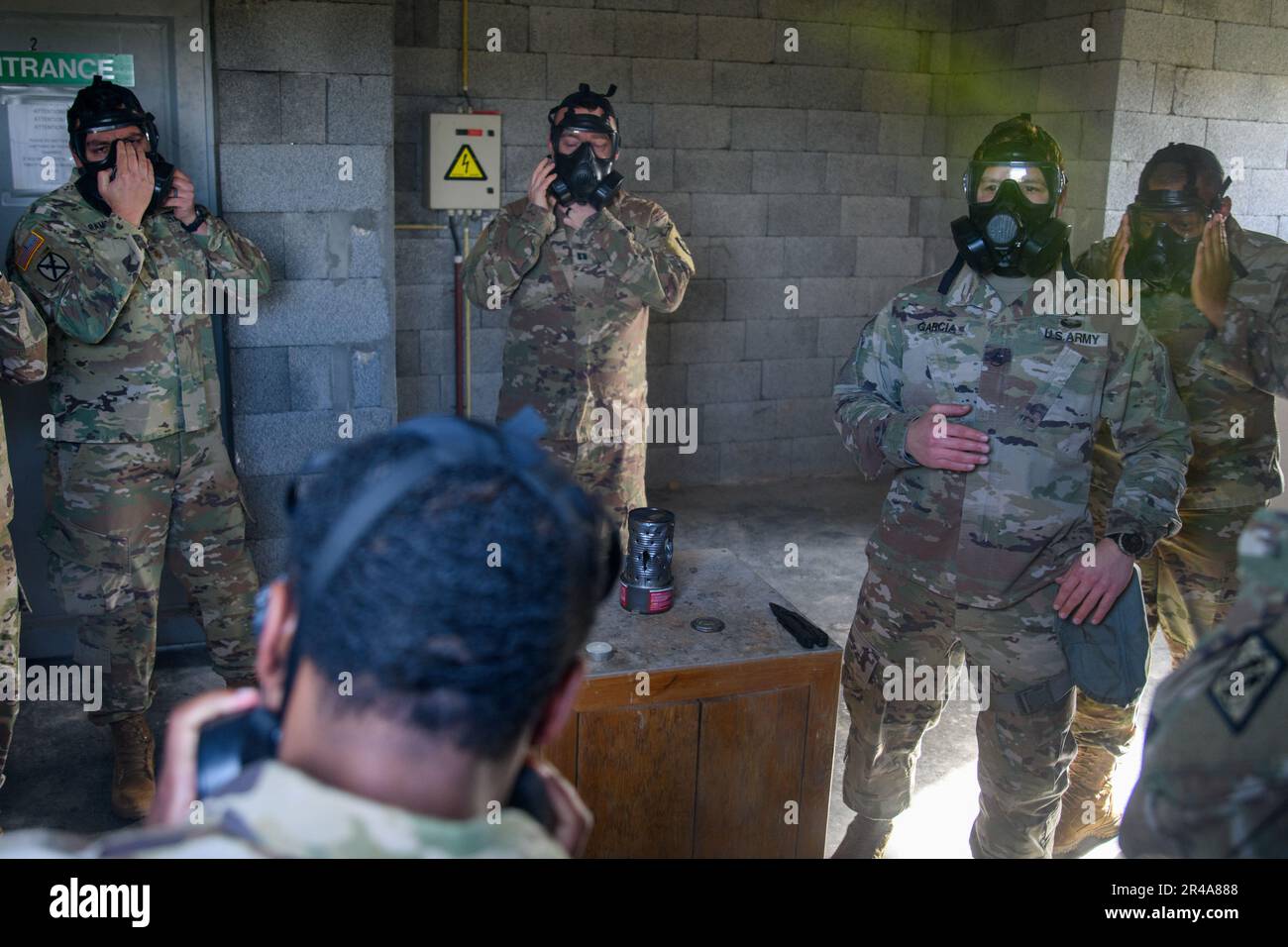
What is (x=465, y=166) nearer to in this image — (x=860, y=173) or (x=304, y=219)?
(x=304, y=219)

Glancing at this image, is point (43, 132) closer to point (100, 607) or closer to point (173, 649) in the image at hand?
point (100, 607)

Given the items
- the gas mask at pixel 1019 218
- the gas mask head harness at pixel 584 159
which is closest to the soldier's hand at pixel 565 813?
the gas mask at pixel 1019 218

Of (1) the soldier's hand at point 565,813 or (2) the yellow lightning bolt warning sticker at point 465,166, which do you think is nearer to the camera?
(1) the soldier's hand at point 565,813

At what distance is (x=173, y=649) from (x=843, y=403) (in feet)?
8.52

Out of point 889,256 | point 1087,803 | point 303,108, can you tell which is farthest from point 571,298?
point 889,256

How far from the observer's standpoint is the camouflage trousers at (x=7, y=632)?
2789 mm

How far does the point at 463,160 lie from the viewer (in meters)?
5.32

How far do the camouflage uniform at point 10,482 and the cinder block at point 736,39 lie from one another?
387 cm

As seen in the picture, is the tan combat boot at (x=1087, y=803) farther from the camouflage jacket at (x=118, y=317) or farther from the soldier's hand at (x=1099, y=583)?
the camouflage jacket at (x=118, y=317)

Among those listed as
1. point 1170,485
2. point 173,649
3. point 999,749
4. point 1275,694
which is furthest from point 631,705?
point 173,649

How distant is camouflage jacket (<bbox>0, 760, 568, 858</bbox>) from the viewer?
0.81 m

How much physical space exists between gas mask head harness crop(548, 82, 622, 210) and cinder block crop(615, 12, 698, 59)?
2.10 m

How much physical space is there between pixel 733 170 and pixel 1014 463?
3.95 meters

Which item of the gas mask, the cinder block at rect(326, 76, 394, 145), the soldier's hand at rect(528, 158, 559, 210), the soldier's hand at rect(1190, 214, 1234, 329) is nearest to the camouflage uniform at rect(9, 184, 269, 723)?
the cinder block at rect(326, 76, 394, 145)
